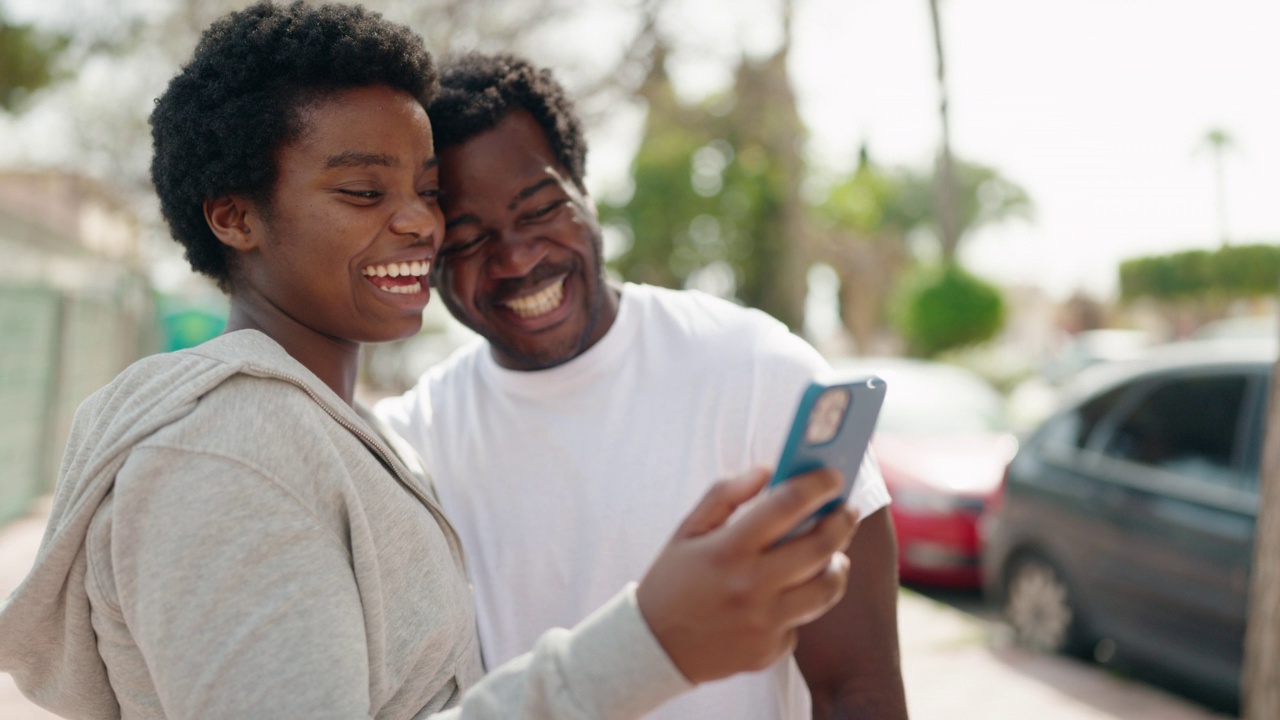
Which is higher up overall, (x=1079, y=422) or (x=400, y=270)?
(x=400, y=270)

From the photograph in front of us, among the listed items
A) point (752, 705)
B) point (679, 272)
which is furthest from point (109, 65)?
point (679, 272)

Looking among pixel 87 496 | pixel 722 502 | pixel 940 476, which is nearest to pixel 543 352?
pixel 87 496

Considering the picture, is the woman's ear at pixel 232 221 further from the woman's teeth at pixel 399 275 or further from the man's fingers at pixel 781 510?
the man's fingers at pixel 781 510

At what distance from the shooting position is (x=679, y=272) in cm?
2647

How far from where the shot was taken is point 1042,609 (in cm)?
585

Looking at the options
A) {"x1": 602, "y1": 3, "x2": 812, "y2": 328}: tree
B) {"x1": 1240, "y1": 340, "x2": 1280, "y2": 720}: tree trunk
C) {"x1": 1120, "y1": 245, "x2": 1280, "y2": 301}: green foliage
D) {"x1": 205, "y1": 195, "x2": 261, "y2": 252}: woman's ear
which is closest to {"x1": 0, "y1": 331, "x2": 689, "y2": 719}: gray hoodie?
{"x1": 205, "y1": 195, "x2": 261, "y2": 252}: woman's ear

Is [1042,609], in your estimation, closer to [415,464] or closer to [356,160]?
[415,464]

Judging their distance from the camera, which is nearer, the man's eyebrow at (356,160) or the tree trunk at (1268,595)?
the man's eyebrow at (356,160)

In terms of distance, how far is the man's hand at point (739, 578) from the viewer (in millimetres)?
1039

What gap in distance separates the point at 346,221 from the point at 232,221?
19 cm

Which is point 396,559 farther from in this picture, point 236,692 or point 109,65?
point 109,65

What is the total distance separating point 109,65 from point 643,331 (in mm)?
13168

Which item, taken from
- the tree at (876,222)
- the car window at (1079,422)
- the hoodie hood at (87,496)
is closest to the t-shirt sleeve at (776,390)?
the hoodie hood at (87,496)

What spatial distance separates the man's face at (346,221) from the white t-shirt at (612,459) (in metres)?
0.54
